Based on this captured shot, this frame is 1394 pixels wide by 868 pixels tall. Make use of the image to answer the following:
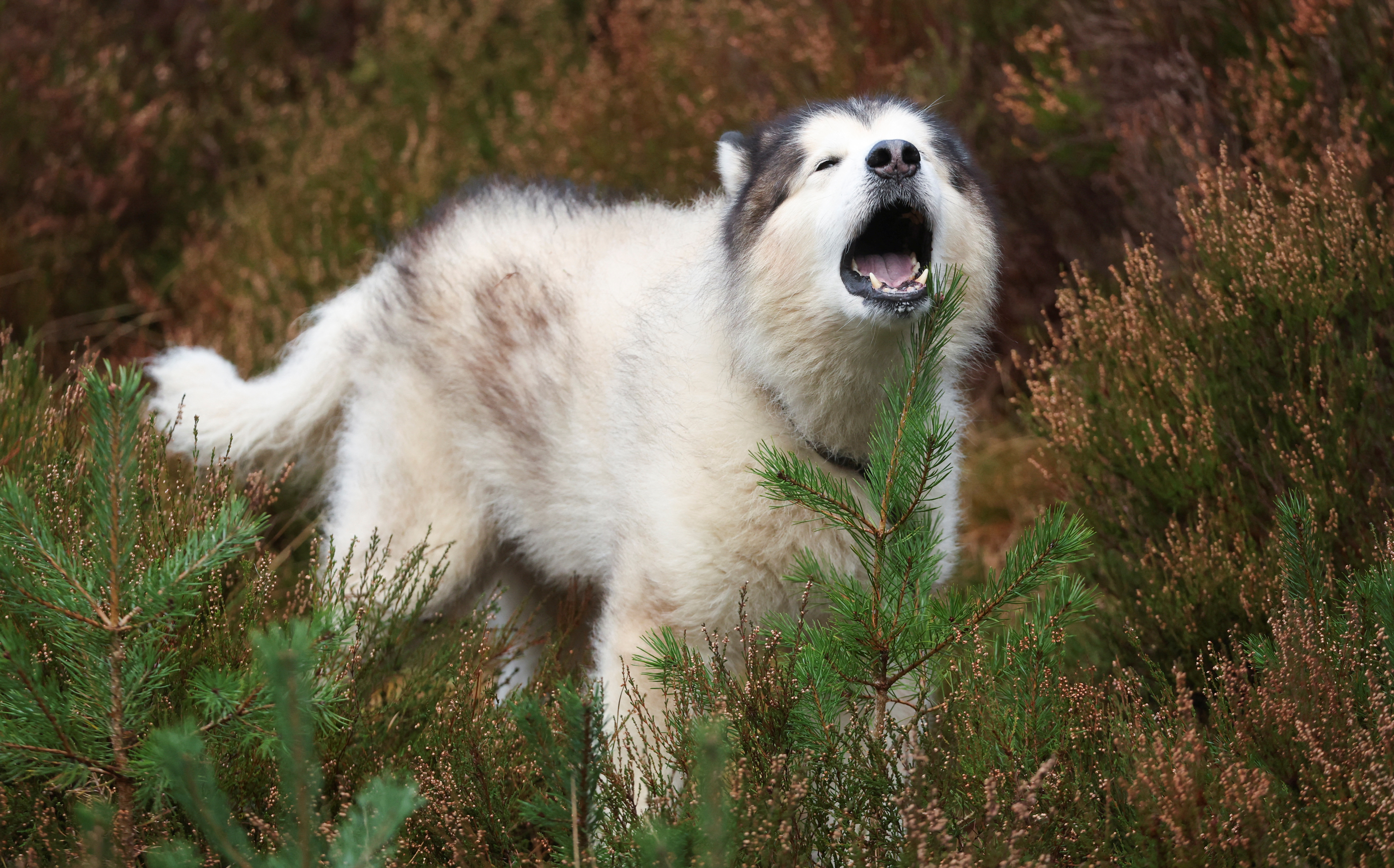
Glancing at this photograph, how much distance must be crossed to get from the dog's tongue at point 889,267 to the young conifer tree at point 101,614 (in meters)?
1.52

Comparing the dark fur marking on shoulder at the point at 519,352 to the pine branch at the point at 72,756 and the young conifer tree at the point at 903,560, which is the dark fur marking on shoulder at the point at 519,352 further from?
the pine branch at the point at 72,756

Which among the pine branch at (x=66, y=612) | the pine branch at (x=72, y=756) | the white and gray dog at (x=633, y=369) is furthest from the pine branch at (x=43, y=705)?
the white and gray dog at (x=633, y=369)

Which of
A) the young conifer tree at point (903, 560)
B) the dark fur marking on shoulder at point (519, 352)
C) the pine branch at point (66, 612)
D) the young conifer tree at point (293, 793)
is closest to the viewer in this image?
the young conifer tree at point (293, 793)

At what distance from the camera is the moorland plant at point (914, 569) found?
6.97 feet

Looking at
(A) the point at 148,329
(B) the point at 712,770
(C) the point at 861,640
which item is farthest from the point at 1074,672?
(A) the point at 148,329

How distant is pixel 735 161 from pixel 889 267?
0.63 meters

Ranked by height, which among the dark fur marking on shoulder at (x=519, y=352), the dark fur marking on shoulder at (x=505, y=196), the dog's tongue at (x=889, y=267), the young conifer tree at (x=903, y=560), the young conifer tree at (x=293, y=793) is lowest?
the young conifer tree at (x=293, y=793)

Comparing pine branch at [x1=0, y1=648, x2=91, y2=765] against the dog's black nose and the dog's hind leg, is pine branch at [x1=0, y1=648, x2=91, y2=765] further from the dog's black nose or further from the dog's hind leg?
the dog's black nose

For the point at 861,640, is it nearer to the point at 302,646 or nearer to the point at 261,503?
the point at 302,646

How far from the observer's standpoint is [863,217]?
268cm

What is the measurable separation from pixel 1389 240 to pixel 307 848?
3202mm

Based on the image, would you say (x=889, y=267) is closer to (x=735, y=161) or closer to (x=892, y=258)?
(x=892, y=258)

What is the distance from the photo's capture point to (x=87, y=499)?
276cm

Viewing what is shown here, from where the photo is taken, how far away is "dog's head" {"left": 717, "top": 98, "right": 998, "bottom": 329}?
266 centimetres
